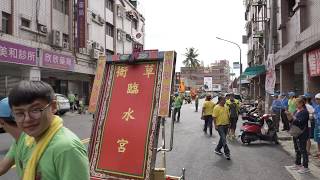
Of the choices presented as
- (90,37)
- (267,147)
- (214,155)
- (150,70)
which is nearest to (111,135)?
(150,70)

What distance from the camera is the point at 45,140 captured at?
7.35 feet

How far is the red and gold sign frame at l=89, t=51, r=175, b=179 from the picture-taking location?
5.80 metres

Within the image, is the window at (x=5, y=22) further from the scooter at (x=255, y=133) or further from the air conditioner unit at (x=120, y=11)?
the air conditioner unit at (x=120, y=11)

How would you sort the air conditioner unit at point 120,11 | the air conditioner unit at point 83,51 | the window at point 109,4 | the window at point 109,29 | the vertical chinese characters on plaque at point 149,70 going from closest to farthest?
1. the vertical chinese characters on plaque at point 149,70
2. the air conditioner unit at point 83,51
3. the window at point 109,4
4. the window at point 109,29
5. the air conditioner unit at point 120,11

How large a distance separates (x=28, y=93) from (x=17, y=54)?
23.9 meters

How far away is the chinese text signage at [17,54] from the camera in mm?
23409

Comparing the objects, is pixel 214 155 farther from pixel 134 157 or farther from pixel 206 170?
pixel 134 157

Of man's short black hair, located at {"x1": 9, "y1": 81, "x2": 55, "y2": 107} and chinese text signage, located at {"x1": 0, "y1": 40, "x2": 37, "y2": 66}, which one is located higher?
chinese text signage, located at {"x1": 0, "y1": 40, "x2": 37, "y2": 66}

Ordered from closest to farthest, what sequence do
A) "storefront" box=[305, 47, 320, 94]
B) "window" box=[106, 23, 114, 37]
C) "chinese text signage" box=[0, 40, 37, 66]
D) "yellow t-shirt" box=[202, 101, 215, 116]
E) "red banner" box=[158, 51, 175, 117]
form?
"red banner" box=[158, 51, 175, 117] < "storefront" box=[305, 47, 320, 94] < "yellow t-shirt" box=[202, 101, 215, 116] < "chinese text signage" box=[0, 40, 37, 66] < "window" box=[106, 23, 114, 37]

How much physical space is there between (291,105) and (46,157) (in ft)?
47.9

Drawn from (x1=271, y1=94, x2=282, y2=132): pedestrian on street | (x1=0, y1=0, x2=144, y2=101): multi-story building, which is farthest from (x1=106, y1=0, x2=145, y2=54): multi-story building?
(x1=271, y1=94, x2=282, y2=132): pedestrian on street

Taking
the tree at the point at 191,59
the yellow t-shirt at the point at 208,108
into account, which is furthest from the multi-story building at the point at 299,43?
the tree at the point at 191,59

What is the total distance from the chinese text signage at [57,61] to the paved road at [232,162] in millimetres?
16036

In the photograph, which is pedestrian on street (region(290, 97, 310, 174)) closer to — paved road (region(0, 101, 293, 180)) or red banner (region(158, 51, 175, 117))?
paved road (region(0, 101, 293, 180))
